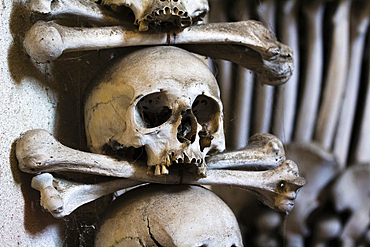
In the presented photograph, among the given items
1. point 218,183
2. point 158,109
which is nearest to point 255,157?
point 218,183

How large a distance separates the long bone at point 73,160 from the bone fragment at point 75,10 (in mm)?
232

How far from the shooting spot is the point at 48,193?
2.52 feet

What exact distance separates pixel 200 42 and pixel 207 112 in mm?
156

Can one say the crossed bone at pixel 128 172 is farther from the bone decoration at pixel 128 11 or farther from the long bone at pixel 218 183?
the bone decoration at pixel 128 11

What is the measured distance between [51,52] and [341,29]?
102cm

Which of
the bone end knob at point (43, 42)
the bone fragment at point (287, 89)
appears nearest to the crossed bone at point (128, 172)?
the bone end knob at point (43, 42)

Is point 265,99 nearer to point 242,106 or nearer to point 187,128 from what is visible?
point 242,106

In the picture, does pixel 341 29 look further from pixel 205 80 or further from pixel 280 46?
pixel 205 80

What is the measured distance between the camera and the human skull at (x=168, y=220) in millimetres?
793

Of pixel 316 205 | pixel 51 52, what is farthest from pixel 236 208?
pixel 51 52

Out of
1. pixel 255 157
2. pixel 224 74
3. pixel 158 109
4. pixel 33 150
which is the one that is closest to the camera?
pixel 33 150

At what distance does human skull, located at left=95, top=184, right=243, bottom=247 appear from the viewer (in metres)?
0.79

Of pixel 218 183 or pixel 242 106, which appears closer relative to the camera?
pixel 218 183

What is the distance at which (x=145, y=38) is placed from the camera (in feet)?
2.93
